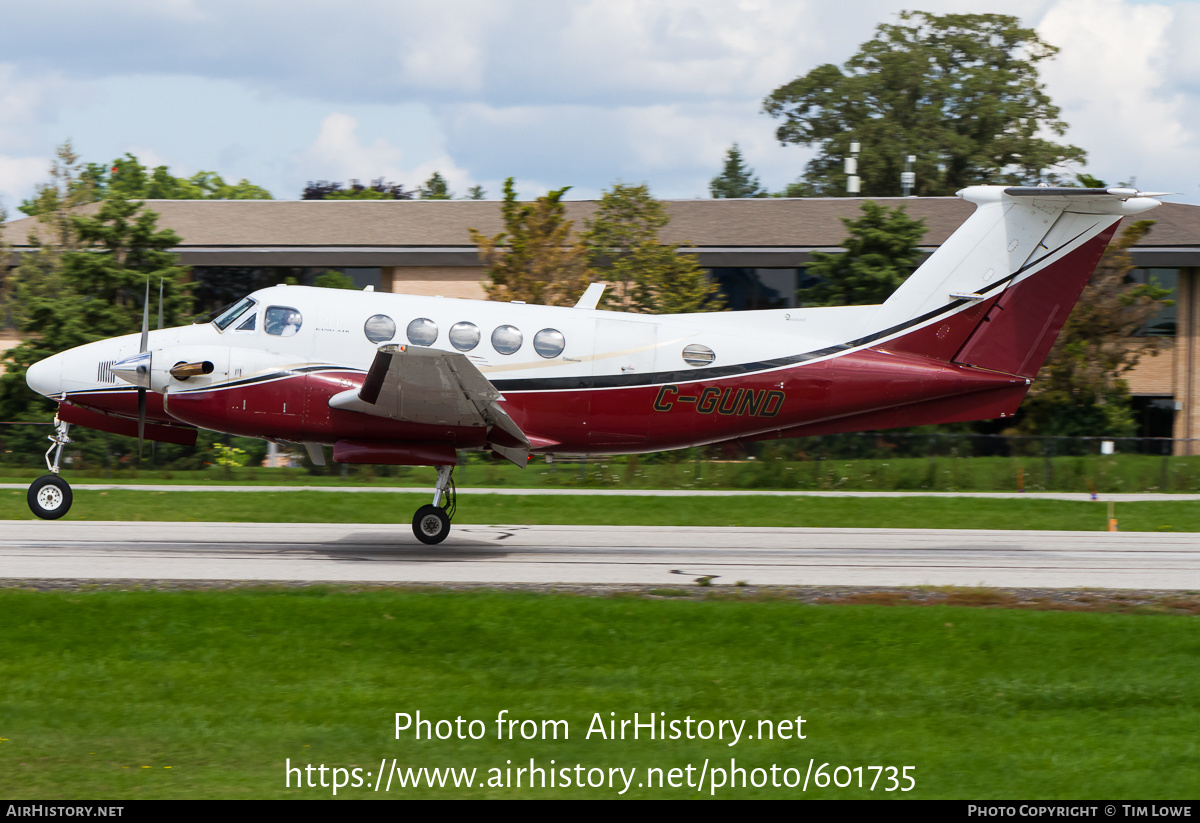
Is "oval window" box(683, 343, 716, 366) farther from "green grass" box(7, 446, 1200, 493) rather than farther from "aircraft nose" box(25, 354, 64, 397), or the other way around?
"green grass" box(7, 446, 1200, 493)

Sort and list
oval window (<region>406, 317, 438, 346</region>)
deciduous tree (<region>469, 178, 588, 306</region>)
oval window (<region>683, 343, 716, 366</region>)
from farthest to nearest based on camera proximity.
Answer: deciduous tree (<region>469, 178, 588, 306</region>), oval window (<region>683, 343, 716, 366</region>), oval window (<region>406, 317, 438, 346</region>)

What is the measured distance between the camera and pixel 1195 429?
127ft

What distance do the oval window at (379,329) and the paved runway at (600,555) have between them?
10.1 ft

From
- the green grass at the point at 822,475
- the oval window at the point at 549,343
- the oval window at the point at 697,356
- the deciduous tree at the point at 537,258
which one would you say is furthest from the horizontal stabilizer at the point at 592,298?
the deciduous tree at the point at 537,258

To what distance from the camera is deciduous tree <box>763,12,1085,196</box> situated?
6384cm

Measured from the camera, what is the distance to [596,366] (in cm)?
1655

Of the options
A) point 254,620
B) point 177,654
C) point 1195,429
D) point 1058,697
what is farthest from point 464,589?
point 1195,429

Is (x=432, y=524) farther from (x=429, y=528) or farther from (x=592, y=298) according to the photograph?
(x=592, y=298)

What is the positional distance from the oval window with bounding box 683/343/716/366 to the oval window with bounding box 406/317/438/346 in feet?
12.0

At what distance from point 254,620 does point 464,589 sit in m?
2.72

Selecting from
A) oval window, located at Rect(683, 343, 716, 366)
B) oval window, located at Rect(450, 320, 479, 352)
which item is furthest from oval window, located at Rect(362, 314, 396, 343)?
oval window, located at Rect(683, 343, 716, 366)

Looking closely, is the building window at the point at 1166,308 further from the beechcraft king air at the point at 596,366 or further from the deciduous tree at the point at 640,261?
the beechcraft king air at the point at 596,366

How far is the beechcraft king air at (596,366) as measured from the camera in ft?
52.7
